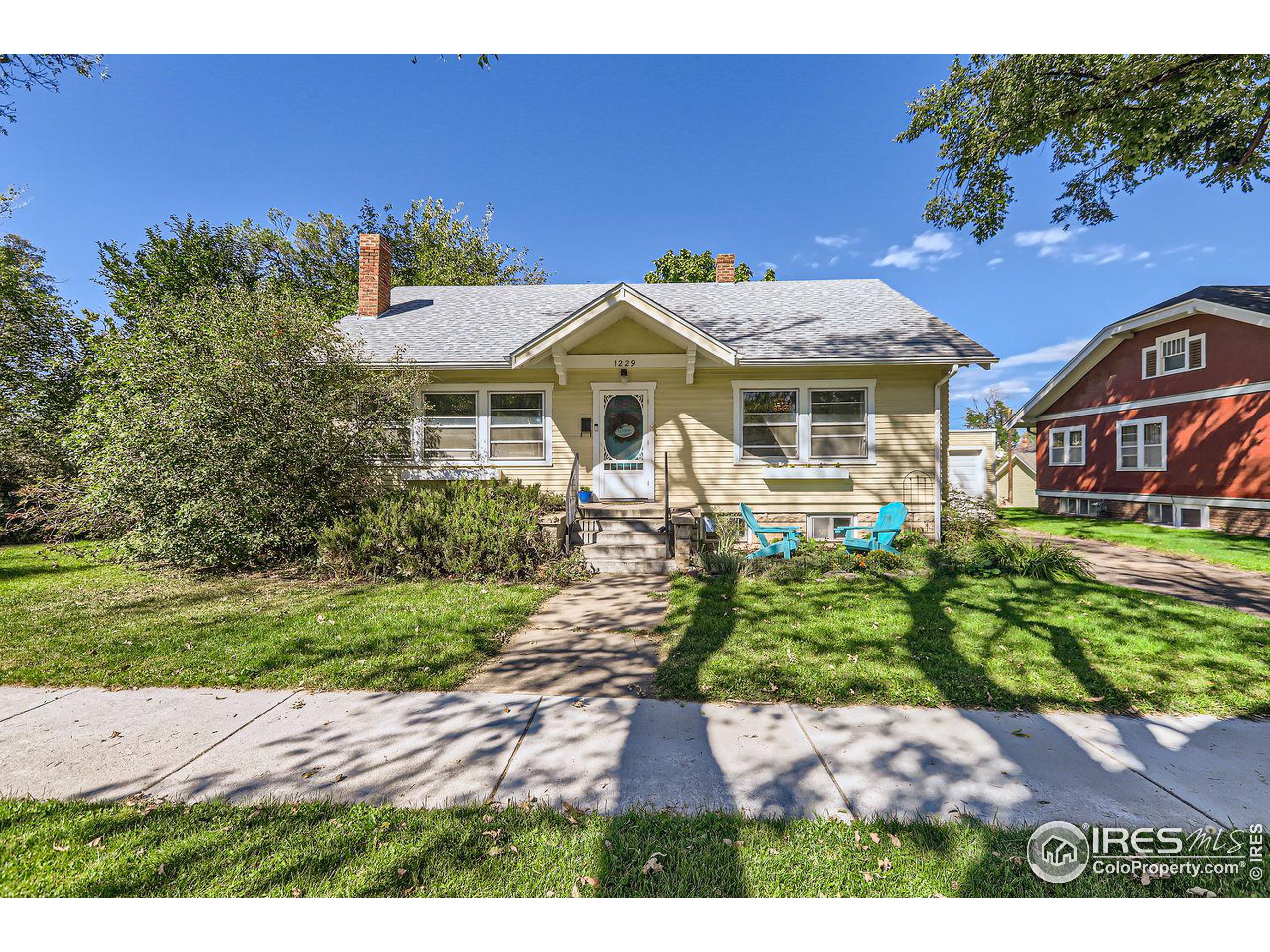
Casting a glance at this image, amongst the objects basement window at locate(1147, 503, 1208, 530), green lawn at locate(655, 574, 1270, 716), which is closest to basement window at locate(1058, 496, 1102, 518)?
basement window at locate(1147, 503, 1208, 530)

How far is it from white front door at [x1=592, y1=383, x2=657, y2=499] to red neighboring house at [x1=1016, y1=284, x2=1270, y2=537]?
1604 centimetres

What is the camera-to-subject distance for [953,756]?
10.2 ft

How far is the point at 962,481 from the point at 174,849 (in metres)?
23.1

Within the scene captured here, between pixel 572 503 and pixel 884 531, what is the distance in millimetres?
5997

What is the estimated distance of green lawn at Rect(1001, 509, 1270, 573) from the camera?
9523 mm

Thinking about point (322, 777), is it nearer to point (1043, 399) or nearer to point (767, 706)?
point (767, 706)

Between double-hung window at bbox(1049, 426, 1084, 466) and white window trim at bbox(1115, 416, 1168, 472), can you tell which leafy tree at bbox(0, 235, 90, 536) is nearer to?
white window trim at bbox(1115, 416, 1168, 472)

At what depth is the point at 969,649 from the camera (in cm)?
479

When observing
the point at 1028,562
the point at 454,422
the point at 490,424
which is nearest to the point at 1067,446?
the point at 1028,562

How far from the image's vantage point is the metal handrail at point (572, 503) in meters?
8.94

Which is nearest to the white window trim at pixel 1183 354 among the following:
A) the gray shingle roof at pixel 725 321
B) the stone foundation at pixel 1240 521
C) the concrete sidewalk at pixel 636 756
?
the stone foundation at pixel 1240 521

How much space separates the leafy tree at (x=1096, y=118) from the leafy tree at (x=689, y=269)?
698 inches

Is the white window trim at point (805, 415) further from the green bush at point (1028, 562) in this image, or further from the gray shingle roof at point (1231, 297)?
the gray shingle roof at point (1231, 297)
